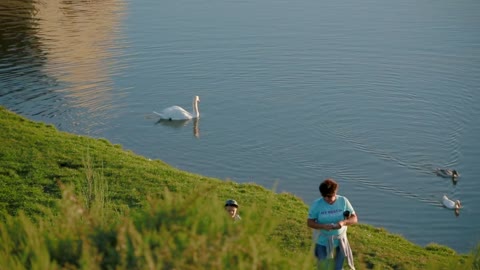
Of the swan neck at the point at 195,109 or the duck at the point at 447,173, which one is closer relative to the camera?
the duck at the point at 447,173

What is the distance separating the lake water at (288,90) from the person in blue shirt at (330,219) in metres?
7.57

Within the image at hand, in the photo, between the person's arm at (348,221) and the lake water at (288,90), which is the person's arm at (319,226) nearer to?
the person's arm at (348,221)

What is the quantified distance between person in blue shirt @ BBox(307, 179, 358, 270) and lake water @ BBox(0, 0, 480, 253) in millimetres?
7568

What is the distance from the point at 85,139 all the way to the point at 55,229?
1478 centimetres

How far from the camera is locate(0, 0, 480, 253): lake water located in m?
21.1

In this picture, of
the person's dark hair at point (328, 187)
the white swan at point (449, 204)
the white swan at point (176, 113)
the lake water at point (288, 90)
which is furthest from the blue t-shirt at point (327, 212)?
the white swan at point (176, 113)

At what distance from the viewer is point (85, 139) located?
2031 cm

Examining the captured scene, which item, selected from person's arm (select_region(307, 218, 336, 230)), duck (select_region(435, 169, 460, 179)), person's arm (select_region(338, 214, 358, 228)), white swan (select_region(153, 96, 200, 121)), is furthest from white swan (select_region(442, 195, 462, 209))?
person's arm (select_region(307, 218, 336, 230))

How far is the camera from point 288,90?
28.2 m

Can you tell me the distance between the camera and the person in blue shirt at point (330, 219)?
393 inches

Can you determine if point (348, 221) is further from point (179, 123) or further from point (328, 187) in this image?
point (179, 123)

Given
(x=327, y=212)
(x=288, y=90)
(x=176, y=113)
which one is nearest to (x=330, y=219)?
(x=327, y=212)

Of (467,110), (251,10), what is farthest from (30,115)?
(251,10)

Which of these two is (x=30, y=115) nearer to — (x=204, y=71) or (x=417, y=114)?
(x=204, y=71)
